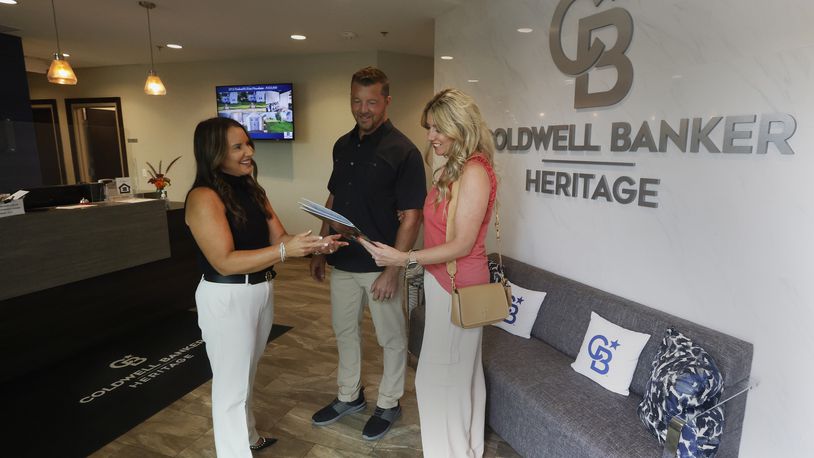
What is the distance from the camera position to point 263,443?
2.27 meters

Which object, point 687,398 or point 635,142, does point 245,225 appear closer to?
point 687,398

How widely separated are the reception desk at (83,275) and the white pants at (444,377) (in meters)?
2.69

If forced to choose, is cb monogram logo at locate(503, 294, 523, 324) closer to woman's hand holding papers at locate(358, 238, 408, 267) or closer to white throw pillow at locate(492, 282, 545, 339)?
Answer: white throw pillow at locate(492, 282, 545, 339)

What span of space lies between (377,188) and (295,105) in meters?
4.45

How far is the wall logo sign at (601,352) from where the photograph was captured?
213 centimetres

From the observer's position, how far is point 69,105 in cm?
753

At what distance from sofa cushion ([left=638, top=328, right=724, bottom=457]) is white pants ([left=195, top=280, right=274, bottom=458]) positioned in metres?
1.63

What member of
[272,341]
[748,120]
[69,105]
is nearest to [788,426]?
[748,120]

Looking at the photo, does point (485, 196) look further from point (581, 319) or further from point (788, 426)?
point (788, 426)

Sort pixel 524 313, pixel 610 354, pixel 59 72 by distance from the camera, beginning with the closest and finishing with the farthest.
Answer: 1. pixel 610 354
2. pixel 524 313
3. pixel 59 72

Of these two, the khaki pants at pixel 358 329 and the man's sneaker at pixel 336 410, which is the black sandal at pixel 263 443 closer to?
the man's sneaker at pixel 336 410

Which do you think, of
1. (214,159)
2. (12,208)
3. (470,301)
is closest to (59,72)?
(12,208)

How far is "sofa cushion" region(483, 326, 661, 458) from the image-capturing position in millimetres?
1738

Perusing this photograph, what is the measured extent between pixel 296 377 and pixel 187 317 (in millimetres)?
1667
